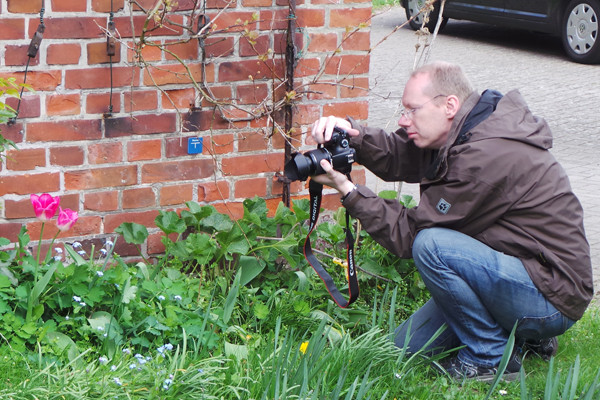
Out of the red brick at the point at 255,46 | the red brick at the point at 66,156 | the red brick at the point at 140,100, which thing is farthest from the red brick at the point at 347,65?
the red brick at the point at 66,156

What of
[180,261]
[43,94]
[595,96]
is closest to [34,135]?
[43,94]

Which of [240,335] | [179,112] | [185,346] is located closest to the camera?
[185,346]

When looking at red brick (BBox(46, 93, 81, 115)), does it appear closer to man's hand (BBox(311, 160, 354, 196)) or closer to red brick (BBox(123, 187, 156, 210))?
red brick (BBox(123, 187, 156, 210))

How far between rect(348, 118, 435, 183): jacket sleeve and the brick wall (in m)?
0.42

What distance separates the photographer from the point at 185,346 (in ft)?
9.41

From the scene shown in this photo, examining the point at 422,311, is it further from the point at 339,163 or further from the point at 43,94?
the point at 43,94

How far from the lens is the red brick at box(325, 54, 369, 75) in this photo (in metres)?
3.93

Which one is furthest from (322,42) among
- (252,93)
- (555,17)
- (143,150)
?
(555,17)

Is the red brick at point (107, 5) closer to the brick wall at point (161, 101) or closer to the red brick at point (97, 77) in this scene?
the brick wall at point (161, 101)

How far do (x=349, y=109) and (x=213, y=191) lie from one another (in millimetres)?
748

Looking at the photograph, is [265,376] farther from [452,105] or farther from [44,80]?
[44,80]

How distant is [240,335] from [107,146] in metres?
1.01

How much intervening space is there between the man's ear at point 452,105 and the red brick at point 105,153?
Result: 137 centimetres

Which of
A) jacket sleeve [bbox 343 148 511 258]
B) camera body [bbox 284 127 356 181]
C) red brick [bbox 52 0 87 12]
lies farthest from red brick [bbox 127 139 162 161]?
jacket sleeve [bbox 343 148 511 258]
